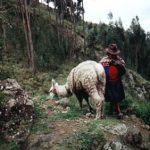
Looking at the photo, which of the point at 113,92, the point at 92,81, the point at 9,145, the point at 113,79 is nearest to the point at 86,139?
the point at 9,145

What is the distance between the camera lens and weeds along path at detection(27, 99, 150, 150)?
Answer: 908 cm

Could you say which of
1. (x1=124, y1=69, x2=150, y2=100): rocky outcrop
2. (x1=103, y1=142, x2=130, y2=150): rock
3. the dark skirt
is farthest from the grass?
(x1=124, y1=69, x2=150, y2=100): rocky outcrop

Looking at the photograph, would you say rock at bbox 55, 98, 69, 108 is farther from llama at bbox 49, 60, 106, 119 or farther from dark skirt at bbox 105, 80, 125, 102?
dark skirt at bbox 105, 80, 125, 102

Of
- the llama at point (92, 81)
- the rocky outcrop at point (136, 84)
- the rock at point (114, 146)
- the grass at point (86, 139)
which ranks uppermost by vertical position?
the llama at point (92, 81)

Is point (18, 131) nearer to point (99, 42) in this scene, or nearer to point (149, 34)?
point (99, 42)

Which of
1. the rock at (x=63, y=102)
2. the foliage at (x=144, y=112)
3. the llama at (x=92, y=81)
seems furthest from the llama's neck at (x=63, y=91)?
the foliage at (x=144, y=112)

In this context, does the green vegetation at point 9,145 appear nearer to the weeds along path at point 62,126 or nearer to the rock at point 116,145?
the weeds along path at point 62,126

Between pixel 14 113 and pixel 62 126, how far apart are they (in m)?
1.11

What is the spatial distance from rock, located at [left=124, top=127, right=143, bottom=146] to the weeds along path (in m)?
0.22

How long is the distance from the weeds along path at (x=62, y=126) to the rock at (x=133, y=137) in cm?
22

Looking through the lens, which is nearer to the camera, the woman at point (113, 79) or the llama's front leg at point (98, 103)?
the llama's front leg at point (98, 103)

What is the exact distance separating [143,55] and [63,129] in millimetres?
63272

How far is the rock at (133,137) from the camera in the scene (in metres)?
9.55

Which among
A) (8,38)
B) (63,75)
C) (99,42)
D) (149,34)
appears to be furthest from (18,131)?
(149,34)
